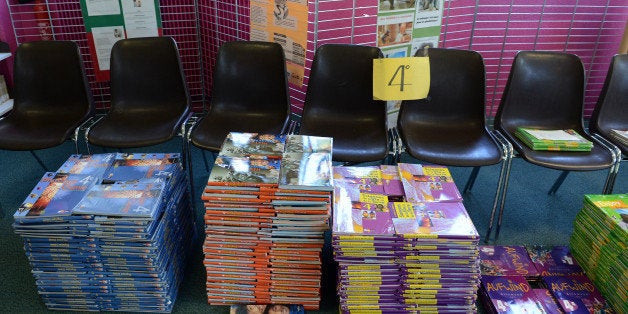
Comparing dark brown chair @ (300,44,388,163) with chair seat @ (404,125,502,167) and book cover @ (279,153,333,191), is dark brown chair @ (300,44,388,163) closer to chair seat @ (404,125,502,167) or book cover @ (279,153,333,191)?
chair seat @ (404,125,502,167)

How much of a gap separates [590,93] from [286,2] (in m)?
3.11

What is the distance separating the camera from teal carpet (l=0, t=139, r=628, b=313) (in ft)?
7.83

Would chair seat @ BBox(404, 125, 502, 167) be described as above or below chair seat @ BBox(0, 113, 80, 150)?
above

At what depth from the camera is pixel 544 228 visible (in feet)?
9.87

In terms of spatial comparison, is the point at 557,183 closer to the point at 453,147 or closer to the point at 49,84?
the point at 453,147

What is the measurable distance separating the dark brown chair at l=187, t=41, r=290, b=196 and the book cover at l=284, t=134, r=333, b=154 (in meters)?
0.68

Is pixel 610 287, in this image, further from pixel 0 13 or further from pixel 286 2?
pixel 0 13

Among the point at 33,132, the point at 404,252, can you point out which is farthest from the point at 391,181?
the point at 33,132

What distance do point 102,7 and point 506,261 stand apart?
3.52 meters

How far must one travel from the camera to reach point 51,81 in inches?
127

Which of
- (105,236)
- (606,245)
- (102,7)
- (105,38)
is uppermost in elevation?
(102,7)

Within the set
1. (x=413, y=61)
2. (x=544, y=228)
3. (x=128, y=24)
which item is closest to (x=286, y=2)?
(x=413, y=61)

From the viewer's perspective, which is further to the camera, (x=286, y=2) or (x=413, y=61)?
(x=286, y=2)

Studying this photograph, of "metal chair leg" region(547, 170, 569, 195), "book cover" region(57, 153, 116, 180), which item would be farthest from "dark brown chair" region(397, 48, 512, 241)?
"book cover" region(57, 153, 116, 180)
